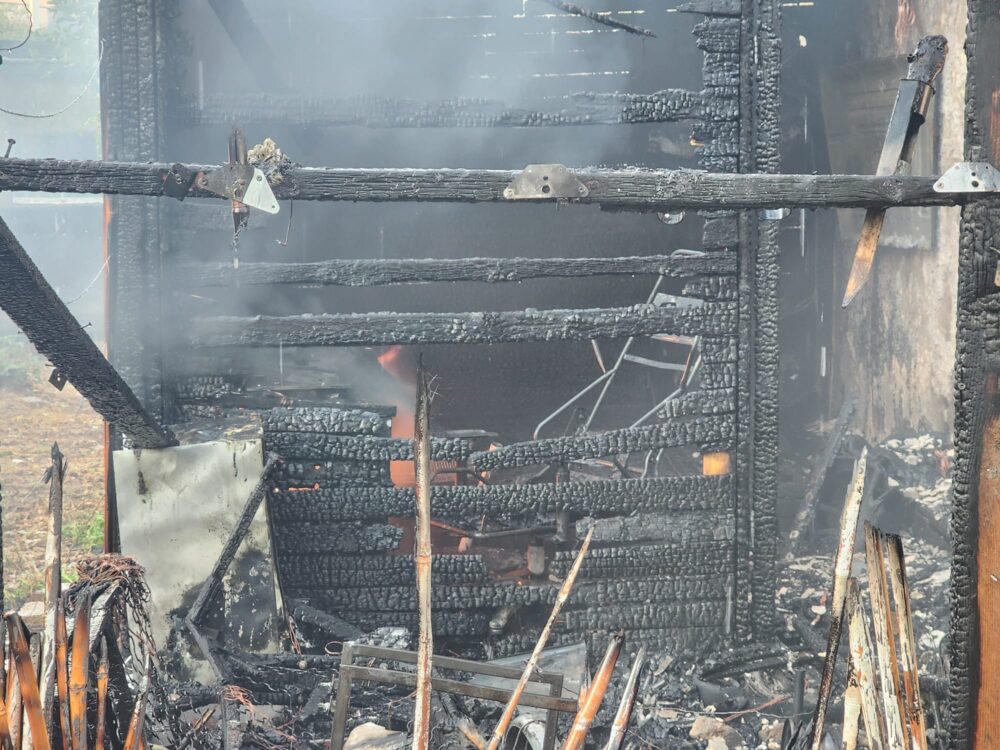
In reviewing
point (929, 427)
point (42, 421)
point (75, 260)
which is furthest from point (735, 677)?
point (75, 260)

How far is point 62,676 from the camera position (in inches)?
130

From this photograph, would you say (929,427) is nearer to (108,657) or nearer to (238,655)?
(238,655)

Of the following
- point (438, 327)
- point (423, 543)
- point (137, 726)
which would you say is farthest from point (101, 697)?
point (438, 327)

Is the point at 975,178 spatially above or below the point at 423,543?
above

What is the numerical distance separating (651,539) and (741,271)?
2.05 meters

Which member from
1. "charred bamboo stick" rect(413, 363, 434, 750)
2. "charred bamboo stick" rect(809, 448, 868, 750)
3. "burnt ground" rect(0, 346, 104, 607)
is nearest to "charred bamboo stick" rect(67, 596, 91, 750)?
"charred bamboo stick" rect(413, 363, 434, 750)

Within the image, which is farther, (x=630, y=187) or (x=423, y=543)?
A: (x=630, y=187)

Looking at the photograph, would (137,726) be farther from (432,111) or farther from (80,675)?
(432,111)

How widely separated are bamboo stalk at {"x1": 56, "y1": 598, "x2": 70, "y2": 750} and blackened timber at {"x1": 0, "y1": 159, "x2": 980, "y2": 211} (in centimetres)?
185

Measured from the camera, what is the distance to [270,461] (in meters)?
7.10

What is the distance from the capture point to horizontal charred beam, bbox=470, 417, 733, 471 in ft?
23.4

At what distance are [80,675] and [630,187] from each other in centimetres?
271

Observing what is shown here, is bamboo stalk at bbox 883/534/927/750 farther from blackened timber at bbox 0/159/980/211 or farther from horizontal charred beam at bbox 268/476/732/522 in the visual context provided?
horizontal charred beam at bbox 268/476/732/522

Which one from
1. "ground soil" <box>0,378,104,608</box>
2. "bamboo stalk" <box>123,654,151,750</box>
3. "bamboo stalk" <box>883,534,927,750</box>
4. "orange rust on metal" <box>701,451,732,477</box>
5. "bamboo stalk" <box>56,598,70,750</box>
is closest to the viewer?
"bamboo stalk" <box>56,598,70,750</box>
